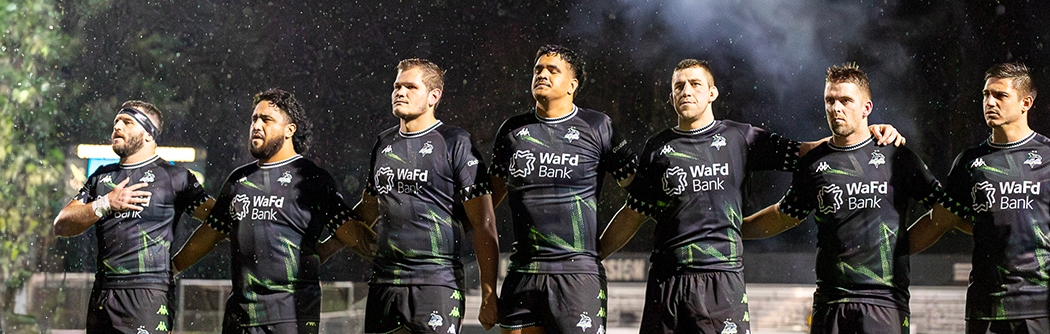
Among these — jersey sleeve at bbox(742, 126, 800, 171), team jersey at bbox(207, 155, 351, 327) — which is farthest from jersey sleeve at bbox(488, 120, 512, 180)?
jersey sleeve at bbox(742, 126, 800, 171)

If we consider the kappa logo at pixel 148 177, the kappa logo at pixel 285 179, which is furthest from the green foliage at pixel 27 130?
the kappa logo at pixel 285 179

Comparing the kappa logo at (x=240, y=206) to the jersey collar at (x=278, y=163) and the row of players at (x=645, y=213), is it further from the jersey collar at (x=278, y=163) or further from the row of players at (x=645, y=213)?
the jersey collar at (x=278, y=163)

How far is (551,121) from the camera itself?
471 centimetres

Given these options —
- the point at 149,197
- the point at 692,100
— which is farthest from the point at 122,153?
the point at 692,100

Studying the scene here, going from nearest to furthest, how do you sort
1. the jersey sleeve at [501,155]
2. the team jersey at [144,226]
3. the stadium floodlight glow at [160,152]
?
the jersey sleeve at [501,155] → the team jersey at [144,226] → the stadium floodlight glow at [160,152]

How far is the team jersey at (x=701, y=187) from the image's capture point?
14.7 ft

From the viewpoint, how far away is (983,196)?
458 centimetres

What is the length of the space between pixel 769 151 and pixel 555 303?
119cm

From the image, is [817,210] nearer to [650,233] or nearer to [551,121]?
[551,121]

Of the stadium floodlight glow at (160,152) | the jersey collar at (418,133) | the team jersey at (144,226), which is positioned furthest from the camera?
the stadium floodlight glow at (160,152)

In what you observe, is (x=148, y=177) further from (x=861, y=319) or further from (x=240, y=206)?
(x=861, y=319)

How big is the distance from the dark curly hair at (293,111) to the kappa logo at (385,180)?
0.59m

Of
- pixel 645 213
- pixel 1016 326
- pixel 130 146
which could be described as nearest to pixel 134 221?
pixel 130 146

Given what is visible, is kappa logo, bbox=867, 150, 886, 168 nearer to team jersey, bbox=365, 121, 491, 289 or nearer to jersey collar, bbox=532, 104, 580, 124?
jersey collar, bbox=532, 104, 580, 124
